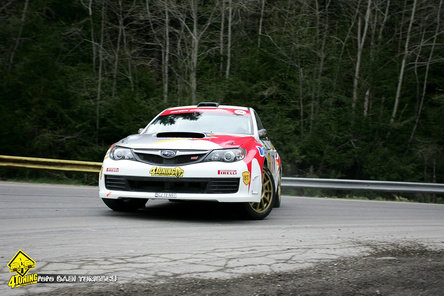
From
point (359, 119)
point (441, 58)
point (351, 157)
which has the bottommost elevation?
point (351, 157)

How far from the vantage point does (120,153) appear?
7.50m

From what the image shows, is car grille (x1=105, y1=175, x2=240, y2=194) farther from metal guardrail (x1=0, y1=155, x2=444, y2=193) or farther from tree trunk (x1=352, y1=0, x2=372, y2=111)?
tree trunk (x1=352, y1=0, x2=372, y2=111)

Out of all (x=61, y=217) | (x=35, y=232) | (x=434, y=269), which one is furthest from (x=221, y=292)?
(x=61, y=217)

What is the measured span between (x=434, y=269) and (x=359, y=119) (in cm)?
1770

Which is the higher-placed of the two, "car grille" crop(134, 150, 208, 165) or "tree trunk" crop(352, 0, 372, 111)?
"tree trunk" crop(352, 0, 372, 111)

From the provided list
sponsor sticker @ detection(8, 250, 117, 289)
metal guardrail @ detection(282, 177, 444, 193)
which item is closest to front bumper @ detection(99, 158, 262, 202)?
sponsor sticker @ detection(8, 250, 117, 289)

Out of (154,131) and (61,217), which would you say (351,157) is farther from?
(61,217)

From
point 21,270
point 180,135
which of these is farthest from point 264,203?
point 21,270

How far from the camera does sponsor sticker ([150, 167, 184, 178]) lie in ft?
23.2

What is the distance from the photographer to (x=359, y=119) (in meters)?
22.0

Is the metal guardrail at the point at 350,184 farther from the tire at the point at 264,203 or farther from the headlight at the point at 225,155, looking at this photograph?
the headlight at the point at 225,155

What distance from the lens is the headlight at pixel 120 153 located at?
7406 mm

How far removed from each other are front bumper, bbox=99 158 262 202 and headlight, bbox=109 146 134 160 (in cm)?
10

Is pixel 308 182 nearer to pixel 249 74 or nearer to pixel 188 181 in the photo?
pixel 188 181
